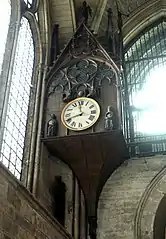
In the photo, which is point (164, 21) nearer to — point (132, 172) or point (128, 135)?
point (128, 135)

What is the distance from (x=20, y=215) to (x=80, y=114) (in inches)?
139

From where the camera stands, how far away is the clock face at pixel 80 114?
974 cm

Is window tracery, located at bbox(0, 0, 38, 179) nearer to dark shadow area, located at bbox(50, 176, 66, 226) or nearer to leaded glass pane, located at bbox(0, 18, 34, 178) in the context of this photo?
leaded glass pane, located at bbox(0, 18, 34, 178)

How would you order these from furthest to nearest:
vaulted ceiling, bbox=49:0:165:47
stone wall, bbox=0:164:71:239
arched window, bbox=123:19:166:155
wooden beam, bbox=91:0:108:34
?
wooden beam, bbox=91:0:108:34 < vaulted ceiling, bbox=49:0:165:47 < arched window, bbox=123:19:166:155 < stone wall, bbox=0:164:71:239

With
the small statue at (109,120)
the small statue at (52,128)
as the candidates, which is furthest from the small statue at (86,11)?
the small statue at (52,128)

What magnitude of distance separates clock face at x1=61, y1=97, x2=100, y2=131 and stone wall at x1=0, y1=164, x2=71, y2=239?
242 cm

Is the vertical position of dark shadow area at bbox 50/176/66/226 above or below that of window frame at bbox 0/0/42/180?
below

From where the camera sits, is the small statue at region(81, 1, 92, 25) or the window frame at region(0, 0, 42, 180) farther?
the small statue at region(81, 1, 92, 25)

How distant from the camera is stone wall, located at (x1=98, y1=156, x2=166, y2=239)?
10148 mm

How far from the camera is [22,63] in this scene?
34.8 ft

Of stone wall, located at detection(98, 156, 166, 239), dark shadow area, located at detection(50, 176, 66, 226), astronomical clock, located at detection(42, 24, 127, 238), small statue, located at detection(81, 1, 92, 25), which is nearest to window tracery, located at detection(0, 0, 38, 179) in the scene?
astronomical clock, located at detection(42, 24, 127, 238)

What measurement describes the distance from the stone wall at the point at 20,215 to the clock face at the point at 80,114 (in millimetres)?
2423

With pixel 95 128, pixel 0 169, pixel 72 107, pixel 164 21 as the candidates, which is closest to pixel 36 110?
pixel 72 107

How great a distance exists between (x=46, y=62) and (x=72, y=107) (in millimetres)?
2130
